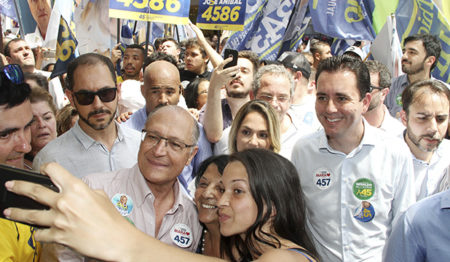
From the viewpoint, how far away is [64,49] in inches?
205

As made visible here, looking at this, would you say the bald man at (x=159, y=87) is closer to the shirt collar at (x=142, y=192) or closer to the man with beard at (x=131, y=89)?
the man with beard at (x=131, y=89)

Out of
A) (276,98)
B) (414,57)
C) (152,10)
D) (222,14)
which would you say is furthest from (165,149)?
(222,14)

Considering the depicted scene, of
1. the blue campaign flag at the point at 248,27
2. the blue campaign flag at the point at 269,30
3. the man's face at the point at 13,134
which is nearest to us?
the man's face at the point at 13,134

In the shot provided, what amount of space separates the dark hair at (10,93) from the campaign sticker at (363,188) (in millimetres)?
1962

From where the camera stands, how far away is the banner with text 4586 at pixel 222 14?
20.4 feet

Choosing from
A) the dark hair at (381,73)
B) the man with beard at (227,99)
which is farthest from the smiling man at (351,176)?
the dark hair at (381,73)

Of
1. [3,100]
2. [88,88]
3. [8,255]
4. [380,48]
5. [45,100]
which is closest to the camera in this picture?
[8,255]

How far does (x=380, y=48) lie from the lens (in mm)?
5957

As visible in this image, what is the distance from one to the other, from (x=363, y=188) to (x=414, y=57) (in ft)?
10.7

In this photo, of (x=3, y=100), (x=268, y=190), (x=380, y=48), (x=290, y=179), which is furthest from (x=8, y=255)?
(x=380, y=48)

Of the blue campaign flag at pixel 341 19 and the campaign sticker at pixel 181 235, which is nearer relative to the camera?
the campaign sticker at pixel 181 235

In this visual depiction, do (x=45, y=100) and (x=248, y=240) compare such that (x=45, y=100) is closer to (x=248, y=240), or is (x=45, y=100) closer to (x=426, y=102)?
(x=248, y=240)

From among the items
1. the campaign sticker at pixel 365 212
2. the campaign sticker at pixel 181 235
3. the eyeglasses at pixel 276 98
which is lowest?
the campaign sticker at pixel 181 235

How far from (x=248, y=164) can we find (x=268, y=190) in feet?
0.52
